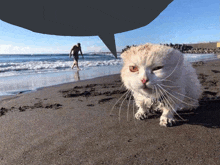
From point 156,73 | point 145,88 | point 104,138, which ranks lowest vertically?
point 104,138

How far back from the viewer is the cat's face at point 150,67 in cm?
179

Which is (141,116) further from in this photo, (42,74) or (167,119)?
(42,74)

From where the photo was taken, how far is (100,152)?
1648mm

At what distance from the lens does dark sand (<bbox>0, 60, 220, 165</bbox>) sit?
1.54 metres

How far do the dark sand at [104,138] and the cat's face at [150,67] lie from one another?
57cm

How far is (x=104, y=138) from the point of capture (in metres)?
1.93

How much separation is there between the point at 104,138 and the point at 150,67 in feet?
3.10

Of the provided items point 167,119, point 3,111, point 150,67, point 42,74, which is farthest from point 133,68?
point 42,74

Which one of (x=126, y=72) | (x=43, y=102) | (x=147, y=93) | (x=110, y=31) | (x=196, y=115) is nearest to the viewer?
(x=110, y=31)

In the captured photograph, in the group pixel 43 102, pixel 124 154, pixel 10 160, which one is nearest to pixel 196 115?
pixel 124 154

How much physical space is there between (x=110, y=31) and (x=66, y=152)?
1238mm

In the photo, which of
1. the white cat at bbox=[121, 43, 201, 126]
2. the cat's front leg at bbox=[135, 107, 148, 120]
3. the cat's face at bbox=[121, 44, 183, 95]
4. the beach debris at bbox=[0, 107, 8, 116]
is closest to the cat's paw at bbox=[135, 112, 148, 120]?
the cat's front leg at bbox=[135, 107, 148, 120]

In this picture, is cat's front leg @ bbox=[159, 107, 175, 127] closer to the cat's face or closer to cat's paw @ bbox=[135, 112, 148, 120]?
cat's paw @ bbox=[135, 112, 148, 120]

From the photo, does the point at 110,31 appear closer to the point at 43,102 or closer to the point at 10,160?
the point at 10,160
